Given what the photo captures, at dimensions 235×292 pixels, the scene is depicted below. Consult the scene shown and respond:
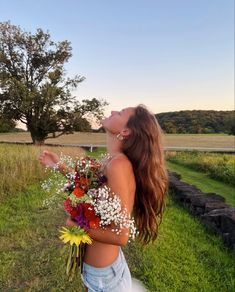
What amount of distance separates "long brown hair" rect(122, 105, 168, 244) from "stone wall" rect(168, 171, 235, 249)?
382 cm

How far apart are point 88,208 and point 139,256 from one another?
11.2 ft

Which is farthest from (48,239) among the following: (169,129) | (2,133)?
(169,129)

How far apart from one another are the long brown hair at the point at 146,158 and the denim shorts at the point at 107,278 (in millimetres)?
380

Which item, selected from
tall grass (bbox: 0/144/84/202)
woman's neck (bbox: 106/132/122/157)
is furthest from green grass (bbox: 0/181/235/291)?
tall grass (bbox: 0/144/84/202)

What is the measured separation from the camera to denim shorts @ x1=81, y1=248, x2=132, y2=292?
2475 millimetres

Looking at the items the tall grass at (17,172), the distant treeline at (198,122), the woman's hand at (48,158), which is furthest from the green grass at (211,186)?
the distant treeline at (198,122)

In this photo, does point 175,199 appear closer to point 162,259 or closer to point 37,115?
point 162,259

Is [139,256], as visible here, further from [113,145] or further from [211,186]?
[211,186]

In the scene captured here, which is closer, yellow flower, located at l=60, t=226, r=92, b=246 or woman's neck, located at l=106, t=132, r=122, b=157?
yellow flower, located at l=60, t=226, r=92, b=246

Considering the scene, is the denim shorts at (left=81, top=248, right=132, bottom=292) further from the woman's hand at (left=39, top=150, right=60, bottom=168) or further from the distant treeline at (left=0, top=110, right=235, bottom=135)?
the distant treeline at (left=0, top=110, right=235, bottom=135)

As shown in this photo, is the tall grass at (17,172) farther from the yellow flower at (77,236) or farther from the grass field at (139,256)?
the yellow flower at (77,236)

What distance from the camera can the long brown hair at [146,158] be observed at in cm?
247

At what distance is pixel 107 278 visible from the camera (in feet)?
8.13

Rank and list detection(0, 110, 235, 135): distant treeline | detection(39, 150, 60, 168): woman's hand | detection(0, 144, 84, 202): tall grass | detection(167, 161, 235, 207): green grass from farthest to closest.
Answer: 1. detection(0, 110, 235, 135): distant treeline
2. detection(167, 161, 235, 207): green grass
3. detection(0, 144, 84, 202): tall grass
4. detection(39, 150, 60, 168): woman's hand
